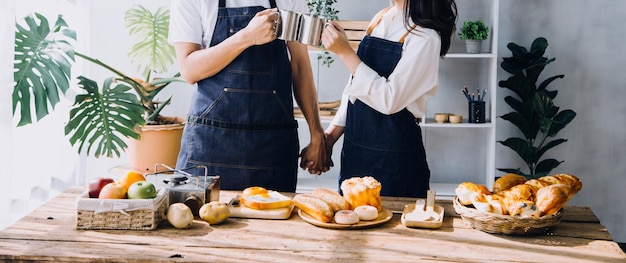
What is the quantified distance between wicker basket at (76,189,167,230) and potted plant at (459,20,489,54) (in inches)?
113

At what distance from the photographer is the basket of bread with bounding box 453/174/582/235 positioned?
175cm

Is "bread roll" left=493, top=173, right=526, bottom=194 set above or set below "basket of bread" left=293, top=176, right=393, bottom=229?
above

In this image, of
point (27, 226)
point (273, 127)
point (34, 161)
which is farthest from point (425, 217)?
point (34, 161)

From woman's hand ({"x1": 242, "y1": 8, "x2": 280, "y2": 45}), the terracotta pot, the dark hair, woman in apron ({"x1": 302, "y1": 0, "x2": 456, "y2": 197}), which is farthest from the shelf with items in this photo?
woman's hand ({"x1": 242, "y1": 8, "x2": 280, "y2": 45})

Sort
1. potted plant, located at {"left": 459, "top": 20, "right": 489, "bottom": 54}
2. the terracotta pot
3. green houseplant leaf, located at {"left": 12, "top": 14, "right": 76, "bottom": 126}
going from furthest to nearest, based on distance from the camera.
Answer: potted plant, located at {"left": 459, "top": 20, "right": 489, "bottom": 54} → the terracotta pot → green houseplant leaf, located at {"left": 12, "top": 14, "right": 76, "bottom": 126}

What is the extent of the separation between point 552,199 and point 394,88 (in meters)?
0.70

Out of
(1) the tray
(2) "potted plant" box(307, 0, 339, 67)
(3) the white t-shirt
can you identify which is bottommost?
(1) the tray

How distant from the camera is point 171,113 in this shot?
4.77 meters

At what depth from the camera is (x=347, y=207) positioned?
194 cm

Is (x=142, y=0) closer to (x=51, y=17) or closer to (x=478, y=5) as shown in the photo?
(x=51, y=17)

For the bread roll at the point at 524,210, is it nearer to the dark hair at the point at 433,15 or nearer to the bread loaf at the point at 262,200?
the bread loaf at the point at 262,200

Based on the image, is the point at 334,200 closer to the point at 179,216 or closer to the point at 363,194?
the point at 363,194

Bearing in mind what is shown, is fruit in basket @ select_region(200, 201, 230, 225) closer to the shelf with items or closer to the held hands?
the held hands

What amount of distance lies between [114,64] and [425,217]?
349cm
